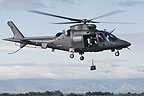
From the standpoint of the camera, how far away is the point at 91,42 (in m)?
80.6

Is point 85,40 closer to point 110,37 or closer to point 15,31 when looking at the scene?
point 110,37

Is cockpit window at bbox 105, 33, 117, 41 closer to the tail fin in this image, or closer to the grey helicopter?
the grey helicopter

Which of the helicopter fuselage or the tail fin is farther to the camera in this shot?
the tail fin

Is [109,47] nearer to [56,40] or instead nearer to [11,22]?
[56,40]

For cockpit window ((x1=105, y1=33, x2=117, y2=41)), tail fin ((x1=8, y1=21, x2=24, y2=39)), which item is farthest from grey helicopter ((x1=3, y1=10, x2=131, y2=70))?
tail fin ((x1=8, y1=21, x2=24, y2=39))

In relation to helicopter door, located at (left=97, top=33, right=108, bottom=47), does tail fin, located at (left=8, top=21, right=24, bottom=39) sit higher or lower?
higher

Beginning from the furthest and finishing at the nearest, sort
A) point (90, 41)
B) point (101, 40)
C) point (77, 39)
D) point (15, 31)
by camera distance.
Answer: point (15, 31)
point (77, 39)
point (90, 41)
point (101, 40)

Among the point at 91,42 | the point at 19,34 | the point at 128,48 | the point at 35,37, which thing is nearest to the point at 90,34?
the point at 91,42

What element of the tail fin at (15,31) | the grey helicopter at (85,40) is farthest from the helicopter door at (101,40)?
the tail fin at (15,31)

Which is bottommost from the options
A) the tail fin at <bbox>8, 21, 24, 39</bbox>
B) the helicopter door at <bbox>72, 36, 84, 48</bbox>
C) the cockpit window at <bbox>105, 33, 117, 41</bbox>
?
the helicopter door at <bbox>72, 36, 84, 48</bbox>

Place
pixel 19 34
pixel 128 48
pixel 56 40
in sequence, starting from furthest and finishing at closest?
pixel 19 34, pixel 56 40, pixel 128 48

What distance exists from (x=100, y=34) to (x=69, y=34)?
584 centimetres

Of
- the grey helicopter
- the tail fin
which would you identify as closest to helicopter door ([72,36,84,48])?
the grey helicopter

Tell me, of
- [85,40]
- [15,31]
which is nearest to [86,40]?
[85,40]
